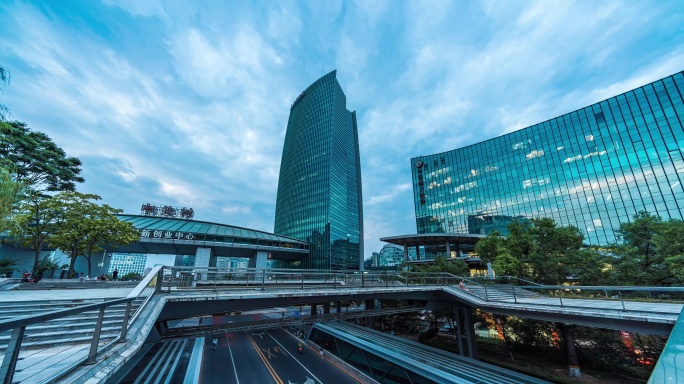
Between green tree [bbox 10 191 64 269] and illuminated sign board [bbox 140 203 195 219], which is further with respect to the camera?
illuminated sign board [bbox 140 203 195 219]

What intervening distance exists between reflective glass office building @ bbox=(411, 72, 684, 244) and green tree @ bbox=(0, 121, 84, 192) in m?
78.7

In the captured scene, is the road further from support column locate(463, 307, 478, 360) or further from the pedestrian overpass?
support column locate(463, 307, 478, 360)

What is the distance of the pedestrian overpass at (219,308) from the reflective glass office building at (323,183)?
65.3 metres

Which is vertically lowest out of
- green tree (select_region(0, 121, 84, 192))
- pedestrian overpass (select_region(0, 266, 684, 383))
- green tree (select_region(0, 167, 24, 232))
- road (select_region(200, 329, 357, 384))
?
road (select_region(200, 329, 357, 384))

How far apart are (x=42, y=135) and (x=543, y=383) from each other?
157 ft

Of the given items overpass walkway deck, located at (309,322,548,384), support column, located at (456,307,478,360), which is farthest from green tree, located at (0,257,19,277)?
support column, located at (456,307,478,360)

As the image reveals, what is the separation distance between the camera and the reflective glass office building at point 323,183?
86.1 meters

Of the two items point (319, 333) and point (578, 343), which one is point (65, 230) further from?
point (578, 343)

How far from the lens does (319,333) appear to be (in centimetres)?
3198

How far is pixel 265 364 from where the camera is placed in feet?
78.7

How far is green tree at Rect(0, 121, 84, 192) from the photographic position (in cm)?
2139

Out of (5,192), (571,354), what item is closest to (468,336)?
(571,354)

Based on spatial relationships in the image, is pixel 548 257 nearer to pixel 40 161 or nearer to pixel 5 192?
pixel 5 192

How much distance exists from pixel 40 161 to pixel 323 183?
71.4m
